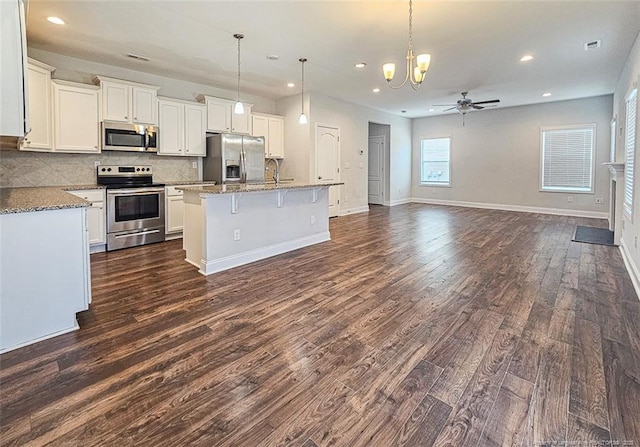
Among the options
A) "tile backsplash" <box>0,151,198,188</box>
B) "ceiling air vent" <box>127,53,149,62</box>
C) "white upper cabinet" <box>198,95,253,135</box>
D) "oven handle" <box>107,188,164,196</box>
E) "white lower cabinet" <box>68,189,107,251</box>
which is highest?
"ceiling air vent" <box>127,53,149,62</box>

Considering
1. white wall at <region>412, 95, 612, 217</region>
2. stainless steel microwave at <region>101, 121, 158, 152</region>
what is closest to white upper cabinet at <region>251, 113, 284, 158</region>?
stainless steel microwave at <region>101, 121, 158, 152</region>

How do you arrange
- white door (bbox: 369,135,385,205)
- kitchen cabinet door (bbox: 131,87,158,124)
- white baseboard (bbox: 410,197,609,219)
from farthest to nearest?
white door (bbox: 369,135,385,205), white baseboard (bbox: 410,197,609,219), kitchen cabinet door (bbox: 131,87,158,124)

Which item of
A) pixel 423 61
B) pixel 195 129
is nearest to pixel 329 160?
pixel 195 129

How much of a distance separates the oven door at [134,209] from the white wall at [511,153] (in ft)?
27.1

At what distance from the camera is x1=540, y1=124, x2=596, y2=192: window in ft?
26.1

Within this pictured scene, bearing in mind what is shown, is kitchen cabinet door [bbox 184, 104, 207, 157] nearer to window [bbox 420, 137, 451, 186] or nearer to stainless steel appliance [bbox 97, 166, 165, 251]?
stainless steel appliance [bbox 97, 166, 165, 251]

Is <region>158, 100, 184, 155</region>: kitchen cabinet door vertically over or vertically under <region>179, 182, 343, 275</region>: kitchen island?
over

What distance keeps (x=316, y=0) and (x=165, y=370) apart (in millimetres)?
3415

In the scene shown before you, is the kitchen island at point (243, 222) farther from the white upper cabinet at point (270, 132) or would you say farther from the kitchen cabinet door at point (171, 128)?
the white upper cabinet at point (270, 132)

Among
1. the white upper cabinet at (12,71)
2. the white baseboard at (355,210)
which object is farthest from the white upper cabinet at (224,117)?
the white upper cabinet at (12,71)

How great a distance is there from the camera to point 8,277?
2.19 meters

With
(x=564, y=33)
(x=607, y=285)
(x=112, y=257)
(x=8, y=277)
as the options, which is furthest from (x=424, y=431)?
(x=564, y=33)

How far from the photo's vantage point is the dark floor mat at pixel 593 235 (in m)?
5.26

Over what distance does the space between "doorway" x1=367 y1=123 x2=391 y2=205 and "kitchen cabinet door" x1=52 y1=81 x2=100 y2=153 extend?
23.6 ft
